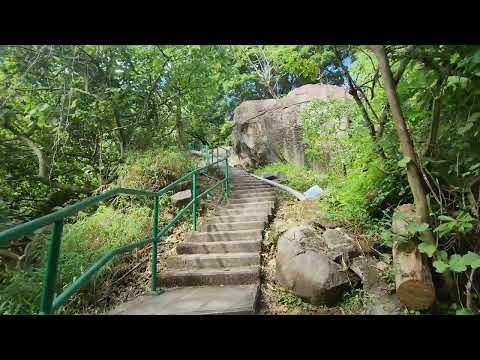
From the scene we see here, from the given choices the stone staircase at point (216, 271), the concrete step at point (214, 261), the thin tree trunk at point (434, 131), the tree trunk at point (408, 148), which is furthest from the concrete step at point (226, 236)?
the thin tree trunk at point (434, 131)

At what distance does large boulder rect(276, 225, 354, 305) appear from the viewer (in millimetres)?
2722

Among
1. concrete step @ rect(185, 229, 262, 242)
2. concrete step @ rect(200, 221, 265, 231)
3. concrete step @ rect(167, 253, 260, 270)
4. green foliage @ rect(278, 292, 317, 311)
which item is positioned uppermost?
concrete step @ rect(200, 221, 265, 231)

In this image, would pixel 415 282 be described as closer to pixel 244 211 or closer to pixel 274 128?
pixel 244 211

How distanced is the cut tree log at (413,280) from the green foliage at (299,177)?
4306mm

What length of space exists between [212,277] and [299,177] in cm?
499

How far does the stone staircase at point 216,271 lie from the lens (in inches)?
99.3

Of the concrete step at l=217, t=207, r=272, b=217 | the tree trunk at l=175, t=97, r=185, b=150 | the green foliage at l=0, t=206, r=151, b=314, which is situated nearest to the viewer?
the green foliage at l=0, t=206, r=151, b=314

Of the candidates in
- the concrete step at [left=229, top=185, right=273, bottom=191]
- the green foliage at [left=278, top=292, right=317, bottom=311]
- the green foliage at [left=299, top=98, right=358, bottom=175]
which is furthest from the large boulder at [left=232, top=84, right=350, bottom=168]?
the green foliage at [left=278, top=292, right=317, bottom=311]

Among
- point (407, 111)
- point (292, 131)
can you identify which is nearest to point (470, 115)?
point (407, 111)

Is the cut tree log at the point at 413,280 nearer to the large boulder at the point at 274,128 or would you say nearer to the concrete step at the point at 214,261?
the concrete step at the point at 214,261

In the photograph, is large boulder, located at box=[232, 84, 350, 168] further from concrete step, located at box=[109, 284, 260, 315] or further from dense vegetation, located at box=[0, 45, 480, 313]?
concrete step, located at box=[109, 284, 260, 315]

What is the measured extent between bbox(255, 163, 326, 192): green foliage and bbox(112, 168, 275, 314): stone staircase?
5.40 ft

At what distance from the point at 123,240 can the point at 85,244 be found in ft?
1.60

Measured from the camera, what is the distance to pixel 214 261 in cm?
361
